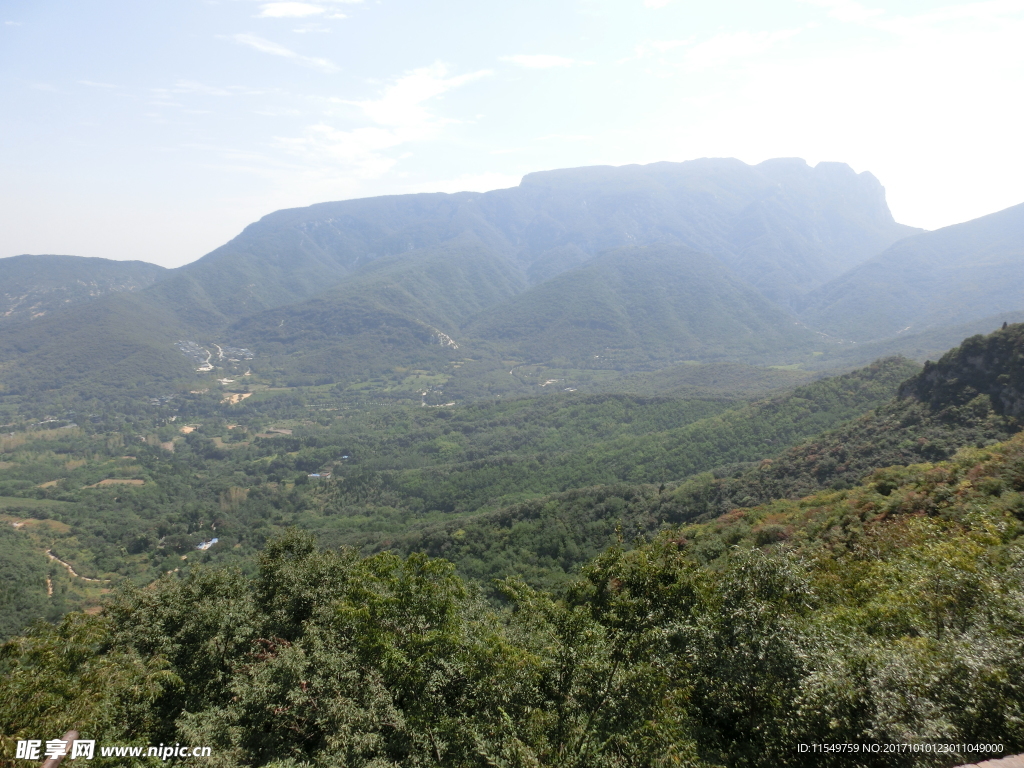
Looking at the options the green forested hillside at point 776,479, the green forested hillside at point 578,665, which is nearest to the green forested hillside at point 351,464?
the green forested hillside at point 776,479

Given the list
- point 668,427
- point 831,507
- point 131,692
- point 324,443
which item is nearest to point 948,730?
point 131,692

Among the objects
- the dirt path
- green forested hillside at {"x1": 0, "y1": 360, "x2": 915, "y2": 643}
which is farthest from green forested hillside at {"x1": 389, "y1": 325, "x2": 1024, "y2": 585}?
the dirt path

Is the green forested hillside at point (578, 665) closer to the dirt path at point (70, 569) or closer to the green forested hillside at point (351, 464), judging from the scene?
the green forested hillside at point (351, 464)

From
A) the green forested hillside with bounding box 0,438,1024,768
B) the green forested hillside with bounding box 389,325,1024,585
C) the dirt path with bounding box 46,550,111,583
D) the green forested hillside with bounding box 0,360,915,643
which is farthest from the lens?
the green forested hillside with bounding box 0,360,915,643

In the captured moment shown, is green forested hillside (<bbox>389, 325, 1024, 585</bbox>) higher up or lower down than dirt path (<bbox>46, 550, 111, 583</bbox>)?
higher up

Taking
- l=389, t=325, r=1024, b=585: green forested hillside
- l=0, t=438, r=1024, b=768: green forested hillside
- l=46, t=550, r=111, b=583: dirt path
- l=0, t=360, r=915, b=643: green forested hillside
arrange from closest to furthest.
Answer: l=0, t=438, r=1024, b=768: green forested hillside, l=389, t=325, r=1024, b=585: green forested hillside, l=46, t=550, r=111, b=583: dirt path, l=0, t=360, r=915, b=643: green forested hillside

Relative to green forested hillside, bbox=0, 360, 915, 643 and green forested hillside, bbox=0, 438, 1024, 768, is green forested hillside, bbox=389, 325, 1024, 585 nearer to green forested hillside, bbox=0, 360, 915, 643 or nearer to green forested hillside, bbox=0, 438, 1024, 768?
green forested hillside, bbox=0, 360, 915, 643

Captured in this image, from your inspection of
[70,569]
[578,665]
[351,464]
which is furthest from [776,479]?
[351,464]

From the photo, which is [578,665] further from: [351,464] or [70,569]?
[351,464]

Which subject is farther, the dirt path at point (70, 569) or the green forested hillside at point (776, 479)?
the dirt path at point (70, 569)

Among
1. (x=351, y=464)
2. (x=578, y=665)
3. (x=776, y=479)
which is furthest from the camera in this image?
(x=351, y=464)

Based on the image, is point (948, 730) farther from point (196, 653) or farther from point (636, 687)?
point (196, 653)

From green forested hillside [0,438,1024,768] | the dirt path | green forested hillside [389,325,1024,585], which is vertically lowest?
the dirt path
